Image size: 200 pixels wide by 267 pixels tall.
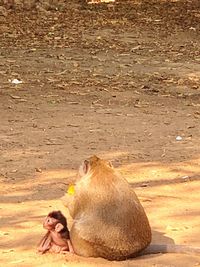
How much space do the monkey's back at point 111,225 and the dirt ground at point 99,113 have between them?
3.3 inches

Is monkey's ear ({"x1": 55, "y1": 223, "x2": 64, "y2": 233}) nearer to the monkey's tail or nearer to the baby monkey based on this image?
the baby monkey

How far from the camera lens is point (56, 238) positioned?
4.70m

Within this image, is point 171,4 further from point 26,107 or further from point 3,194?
point 3,194

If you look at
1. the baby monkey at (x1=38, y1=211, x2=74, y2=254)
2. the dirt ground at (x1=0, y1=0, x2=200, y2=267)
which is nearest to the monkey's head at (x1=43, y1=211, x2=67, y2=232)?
the baby monkey at (x1=38, y1=211, x2=74, y2=254)

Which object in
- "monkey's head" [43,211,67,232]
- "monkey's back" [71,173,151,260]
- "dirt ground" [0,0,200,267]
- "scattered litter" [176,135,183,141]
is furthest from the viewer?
"scattered litter" [176,135,183,141]

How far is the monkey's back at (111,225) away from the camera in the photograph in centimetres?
452

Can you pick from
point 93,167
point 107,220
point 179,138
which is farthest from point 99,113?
point 107,220

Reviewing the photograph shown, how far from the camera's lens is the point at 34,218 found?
540cm

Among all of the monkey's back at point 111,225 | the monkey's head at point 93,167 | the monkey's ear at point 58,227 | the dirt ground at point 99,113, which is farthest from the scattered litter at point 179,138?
the monkey's ear at point 58,227

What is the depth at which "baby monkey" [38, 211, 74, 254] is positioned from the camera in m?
4.70

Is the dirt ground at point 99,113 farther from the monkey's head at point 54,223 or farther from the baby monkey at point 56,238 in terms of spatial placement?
the monkey's head at point 54,223

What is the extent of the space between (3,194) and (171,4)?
41.2ft

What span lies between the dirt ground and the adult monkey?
8 centimetres

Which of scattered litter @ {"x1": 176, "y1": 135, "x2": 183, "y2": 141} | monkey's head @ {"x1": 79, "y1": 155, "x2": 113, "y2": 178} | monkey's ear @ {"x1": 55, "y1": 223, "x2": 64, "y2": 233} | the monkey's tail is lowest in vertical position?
the monkey's tail
